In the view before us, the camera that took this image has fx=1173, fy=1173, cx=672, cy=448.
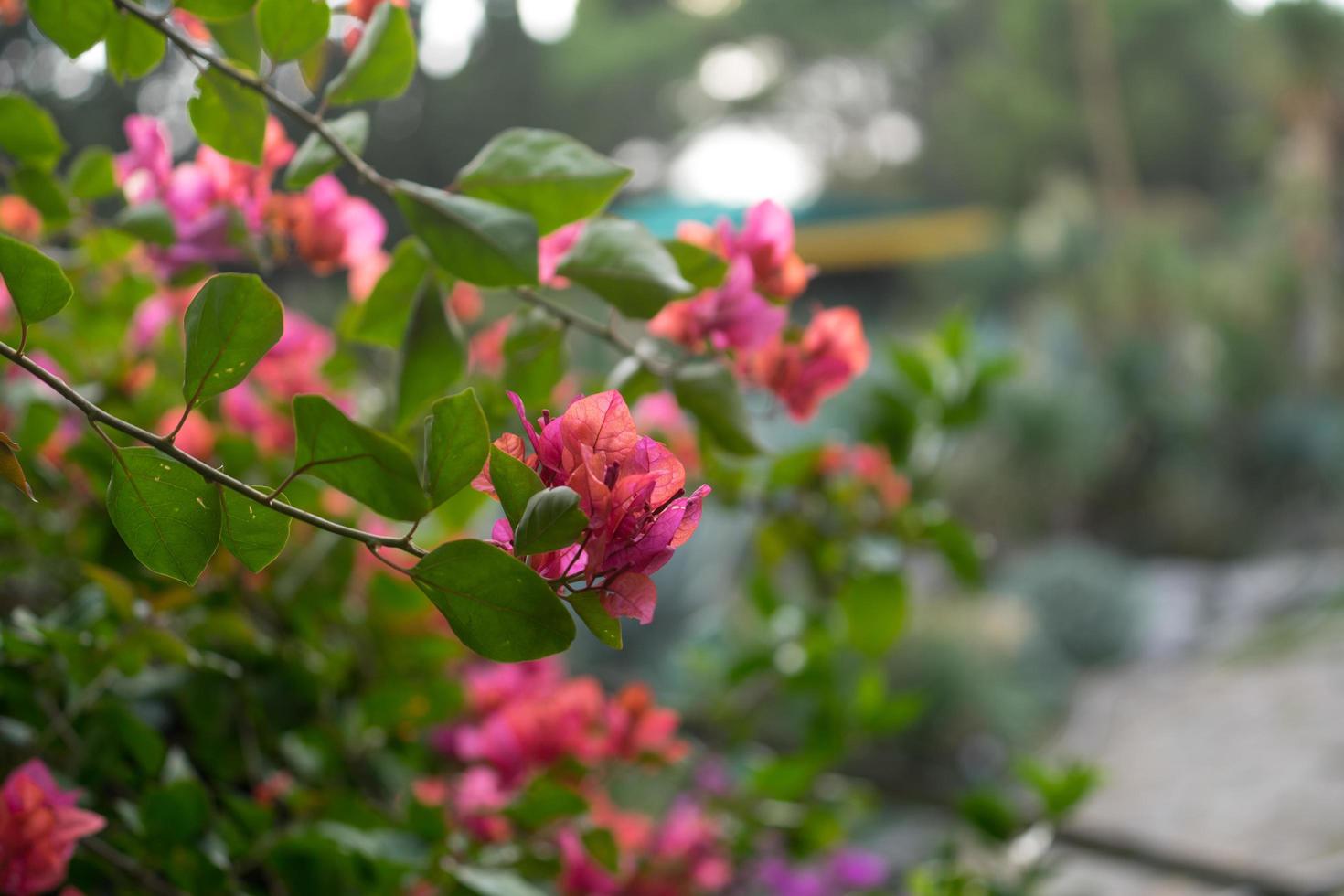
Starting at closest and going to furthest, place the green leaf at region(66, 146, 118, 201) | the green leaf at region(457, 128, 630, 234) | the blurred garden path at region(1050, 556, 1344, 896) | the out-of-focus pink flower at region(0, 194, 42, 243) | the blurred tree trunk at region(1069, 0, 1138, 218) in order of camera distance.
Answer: the green leaf at region(457, 128, 630, 234) < the green leaf at region(66, 146, 118, 201) < the out-of-focus pink flower at region(0, 194, 42, 243) < the blurred garden path at region(1050, 556, 1344, 896) < the blurred tree trunk at region(1069, 0, 1138, 218)

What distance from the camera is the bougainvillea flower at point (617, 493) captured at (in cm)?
21

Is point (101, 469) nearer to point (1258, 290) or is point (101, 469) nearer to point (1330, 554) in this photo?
point (1330, 554)

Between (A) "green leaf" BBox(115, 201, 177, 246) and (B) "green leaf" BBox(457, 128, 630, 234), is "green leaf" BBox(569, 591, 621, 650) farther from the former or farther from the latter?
(A) "green leaf" BBox(115, 201, 177, 246)

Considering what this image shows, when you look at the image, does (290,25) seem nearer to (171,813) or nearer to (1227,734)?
(171,813)

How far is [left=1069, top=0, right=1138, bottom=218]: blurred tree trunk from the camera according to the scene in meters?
7.46

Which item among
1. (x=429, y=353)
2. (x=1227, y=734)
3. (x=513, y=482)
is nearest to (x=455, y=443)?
(x=513, y=482)

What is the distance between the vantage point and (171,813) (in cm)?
33

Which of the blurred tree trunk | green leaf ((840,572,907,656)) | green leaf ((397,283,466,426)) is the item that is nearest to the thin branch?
green leaf ((397,283,466,426))

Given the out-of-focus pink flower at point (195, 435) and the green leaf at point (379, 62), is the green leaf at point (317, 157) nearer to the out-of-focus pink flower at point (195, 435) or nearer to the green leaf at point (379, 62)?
the green leaf at point (379, 62)

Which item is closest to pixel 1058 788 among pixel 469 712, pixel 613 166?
pixel 469 712

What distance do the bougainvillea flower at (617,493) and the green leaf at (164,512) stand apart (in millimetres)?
58

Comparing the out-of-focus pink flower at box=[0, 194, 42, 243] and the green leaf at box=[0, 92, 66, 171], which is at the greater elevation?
the out-of-focus pink flower at box=[0, 194, 42, 243]

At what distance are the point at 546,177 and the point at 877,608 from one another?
0.29m

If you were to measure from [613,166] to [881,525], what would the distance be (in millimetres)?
305
